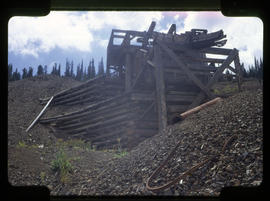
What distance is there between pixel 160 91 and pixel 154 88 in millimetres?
1884

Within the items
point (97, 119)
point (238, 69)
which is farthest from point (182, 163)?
point (97, 119)

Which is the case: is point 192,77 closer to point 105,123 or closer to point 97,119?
point 105,123

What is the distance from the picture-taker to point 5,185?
2059 mm

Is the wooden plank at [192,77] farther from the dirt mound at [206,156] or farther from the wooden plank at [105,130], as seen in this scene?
the wooden plank at [105,130]

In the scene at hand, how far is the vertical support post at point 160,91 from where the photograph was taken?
690 cm

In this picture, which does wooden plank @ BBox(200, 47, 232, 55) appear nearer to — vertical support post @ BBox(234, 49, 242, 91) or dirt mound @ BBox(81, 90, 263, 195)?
vertical support post @ BBox(234, 49, 242, 91)

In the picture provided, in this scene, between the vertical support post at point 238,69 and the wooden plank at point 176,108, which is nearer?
the vertical support post at point 238,69

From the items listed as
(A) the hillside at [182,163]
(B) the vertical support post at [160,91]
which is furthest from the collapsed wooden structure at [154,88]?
(A) the hillside at [182,163]

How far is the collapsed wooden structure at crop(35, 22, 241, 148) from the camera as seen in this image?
7523 mm

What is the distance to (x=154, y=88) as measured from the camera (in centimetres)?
923

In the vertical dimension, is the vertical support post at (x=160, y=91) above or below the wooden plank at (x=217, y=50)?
below

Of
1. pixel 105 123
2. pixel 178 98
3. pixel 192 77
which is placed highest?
pixel 192 77

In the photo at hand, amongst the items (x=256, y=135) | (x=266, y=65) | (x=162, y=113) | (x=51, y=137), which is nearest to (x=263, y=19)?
(x=266, y=65)

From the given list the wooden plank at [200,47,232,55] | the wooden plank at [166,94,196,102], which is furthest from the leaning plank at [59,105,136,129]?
the wooden plank at [200,47,232,55]
